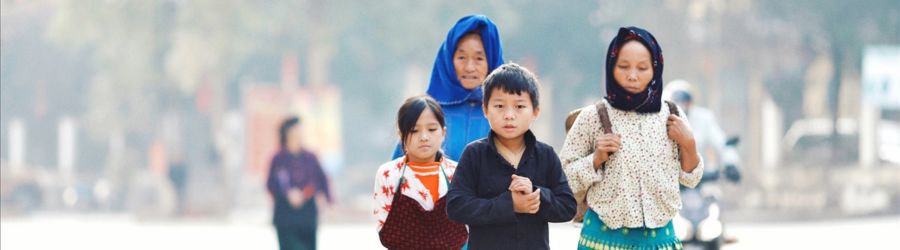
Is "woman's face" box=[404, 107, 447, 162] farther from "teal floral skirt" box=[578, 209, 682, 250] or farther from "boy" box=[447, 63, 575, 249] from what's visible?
"teal floral skirt" box=[578, 209, 682, 250]

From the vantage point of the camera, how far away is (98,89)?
26.9 m

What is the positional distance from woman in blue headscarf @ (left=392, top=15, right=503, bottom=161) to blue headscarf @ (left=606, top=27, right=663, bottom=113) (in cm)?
70

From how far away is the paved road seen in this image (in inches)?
569

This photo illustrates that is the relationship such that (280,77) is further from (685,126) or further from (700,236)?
(685,126)

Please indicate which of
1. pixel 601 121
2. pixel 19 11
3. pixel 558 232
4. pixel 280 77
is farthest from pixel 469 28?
pixel 19 11

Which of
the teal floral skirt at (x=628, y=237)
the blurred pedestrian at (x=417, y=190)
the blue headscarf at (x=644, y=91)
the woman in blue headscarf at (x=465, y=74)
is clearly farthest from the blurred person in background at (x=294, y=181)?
the blue headscarf at (x=644, y=91)

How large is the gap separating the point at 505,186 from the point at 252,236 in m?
14.2

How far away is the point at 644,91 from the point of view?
15.1ft

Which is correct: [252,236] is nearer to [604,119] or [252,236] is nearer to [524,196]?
[604,119]

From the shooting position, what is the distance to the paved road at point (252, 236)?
14453 millimetres

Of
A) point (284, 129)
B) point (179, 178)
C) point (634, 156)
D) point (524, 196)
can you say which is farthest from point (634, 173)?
point (179, 178)

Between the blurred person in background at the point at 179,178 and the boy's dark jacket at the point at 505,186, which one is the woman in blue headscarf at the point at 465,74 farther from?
the blurred person in background at the point at 179,178

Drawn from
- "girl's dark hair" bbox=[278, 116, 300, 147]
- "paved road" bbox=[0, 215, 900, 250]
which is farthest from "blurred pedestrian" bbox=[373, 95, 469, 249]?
"paved road" bbox=[0, 215, 900, 250]

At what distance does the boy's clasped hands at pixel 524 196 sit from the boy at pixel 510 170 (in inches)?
2.9
